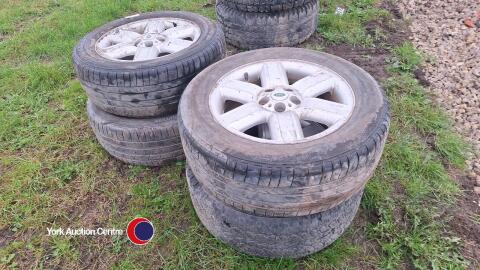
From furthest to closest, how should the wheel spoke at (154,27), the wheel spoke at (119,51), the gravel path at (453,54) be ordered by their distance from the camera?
the gravel path at (453,54), the wheel spoke at (154,27), the wheel spoke at (119,51)

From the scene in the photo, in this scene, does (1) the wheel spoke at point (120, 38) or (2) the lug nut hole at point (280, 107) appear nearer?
(2) the lug nut hole at point (280, 107)

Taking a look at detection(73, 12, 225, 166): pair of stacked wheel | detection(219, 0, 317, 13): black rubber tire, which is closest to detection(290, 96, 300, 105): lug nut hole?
detection(73, 12, 225, 166): pair of stacked wheel

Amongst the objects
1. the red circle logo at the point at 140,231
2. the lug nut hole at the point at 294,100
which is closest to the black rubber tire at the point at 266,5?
the lug nut hole at the point at 294,100

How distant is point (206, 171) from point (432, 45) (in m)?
3.90

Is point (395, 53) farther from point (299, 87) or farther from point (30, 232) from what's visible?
point (30, 232)

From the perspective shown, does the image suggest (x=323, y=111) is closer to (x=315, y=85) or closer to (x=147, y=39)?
(x=315, y=85)

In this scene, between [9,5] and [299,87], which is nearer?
[299,87]

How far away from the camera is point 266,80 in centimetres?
271

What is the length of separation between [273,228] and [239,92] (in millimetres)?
900

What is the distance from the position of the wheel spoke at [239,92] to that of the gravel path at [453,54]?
78.6 inches

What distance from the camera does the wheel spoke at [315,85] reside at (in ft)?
8.47

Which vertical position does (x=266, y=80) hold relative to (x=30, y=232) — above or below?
above

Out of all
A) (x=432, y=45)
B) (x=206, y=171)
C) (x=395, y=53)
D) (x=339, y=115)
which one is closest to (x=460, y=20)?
(x=432, y=45)

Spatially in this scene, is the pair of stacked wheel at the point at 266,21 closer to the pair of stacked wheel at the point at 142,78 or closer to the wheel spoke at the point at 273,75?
the pair of stacked wheel at the point at 142,78
